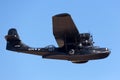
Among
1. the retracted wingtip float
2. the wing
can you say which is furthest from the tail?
the wing

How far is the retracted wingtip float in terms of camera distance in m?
28.5

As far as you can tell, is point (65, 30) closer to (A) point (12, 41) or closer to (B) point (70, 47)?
(B) point (70, 47)

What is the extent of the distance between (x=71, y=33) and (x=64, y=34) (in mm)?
644

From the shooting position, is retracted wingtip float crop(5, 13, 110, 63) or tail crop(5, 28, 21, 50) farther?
tail crop(5, 28, 21, 50)

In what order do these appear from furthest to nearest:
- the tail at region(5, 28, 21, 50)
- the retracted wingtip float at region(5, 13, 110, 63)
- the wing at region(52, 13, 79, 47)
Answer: the tail at region(5, 28, 21, 50) → the retracted wingtip float at region(5, 13, 110, 63) → the wing at region(52, 13, 79, 47)

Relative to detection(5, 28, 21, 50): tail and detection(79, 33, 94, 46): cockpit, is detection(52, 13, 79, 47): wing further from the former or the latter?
detection(5, 28, 21, 50): tail

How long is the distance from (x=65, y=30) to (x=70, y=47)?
5.06ft

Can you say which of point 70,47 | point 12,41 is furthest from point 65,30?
point 12,41

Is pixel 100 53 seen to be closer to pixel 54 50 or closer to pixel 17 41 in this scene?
pixel 54 50

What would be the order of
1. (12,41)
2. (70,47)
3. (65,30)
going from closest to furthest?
(65,30), (70,47), (12,41)

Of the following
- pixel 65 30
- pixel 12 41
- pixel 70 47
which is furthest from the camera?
pixel 12 41

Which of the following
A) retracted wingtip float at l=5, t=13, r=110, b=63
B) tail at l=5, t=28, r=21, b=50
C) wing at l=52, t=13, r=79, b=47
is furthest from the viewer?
tail at l=5, t=28, r=21, b=50

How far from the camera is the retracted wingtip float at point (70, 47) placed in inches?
1123

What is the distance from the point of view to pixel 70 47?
2959 cm
